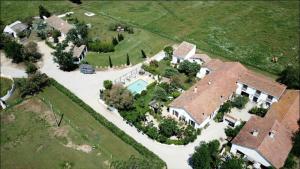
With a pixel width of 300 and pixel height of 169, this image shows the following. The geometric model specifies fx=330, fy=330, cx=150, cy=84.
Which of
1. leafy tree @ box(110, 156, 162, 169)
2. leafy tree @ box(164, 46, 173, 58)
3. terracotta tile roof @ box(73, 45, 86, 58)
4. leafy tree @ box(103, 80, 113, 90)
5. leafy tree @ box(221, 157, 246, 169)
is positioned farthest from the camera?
leafy tree @ box(164, 46, 173, 58)

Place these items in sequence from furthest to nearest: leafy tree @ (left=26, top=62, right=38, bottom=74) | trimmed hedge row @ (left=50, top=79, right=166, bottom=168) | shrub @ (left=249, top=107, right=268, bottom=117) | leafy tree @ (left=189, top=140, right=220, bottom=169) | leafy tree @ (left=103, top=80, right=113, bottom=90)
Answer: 1. leafy tree @ (left=26, top=62, right=38, bottom=74)
2. leafy tree @ (left=103, top=80, right=113, bottom=90)
3. shrub @ (left=249, top=107, right=268, bottom=117)
4. trimmed hedge row @ (left=50, top=79, right=166, bottom=168)
5. leafy tree @ (left=189, top=140, right=220, bottom=169)

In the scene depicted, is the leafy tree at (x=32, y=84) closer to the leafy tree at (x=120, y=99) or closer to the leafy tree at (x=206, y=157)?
the leafy tree at (x=120, y=99)

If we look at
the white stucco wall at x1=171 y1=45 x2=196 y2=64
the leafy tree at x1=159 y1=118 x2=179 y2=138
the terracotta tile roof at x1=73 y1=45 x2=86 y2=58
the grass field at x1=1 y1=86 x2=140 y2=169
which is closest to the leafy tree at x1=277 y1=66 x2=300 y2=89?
the white stucco wall at x1=171 y1=45 x2=196 y2=64

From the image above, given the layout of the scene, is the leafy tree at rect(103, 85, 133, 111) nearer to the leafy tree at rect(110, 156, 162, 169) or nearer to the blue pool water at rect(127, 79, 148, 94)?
the blue pool water at rect(127, 79, 148, 94)

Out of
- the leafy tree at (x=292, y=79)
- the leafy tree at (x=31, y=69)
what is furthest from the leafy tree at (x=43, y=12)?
the leafy tree at (x=292, y=79)

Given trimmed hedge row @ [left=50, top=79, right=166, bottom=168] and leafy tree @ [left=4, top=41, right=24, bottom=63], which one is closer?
trimmed hedge row @ [left=50, top=79, right=166, bottom=168]

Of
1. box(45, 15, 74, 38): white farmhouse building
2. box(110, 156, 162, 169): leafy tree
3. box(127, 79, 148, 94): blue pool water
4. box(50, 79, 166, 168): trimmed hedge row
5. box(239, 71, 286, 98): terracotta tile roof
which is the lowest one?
box(50, 79, 166, 168): trimmed hedge row

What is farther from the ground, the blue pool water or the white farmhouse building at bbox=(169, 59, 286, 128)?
the white farmhouse building at bbox=(169, 59, 286, 128)
